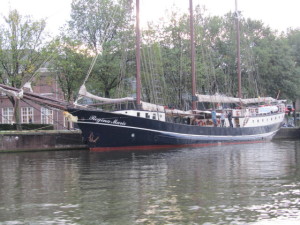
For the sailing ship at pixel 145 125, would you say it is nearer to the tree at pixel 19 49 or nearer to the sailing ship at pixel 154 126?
the sailing ship at pixel 154 126

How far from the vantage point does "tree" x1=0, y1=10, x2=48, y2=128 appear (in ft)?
145

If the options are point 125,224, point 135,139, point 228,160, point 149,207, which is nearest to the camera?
point 125,224

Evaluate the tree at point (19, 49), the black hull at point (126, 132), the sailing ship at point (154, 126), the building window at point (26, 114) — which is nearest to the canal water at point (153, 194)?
the black hull at point (126, 132)

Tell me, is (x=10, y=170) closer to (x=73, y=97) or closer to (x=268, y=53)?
(x=73, y=97)

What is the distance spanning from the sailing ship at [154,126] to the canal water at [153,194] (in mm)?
10579

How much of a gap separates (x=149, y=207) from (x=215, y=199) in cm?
221

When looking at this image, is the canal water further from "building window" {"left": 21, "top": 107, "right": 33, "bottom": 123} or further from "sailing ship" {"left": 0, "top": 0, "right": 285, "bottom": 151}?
"building window" {"left": 21, "top": 107, "right": 33, "bottom": 123}

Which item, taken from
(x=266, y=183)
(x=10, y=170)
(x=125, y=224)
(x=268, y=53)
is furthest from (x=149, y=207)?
(x=268, y=53)

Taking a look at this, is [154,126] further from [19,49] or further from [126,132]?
[19,49]

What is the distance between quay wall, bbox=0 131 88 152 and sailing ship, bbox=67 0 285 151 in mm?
4517

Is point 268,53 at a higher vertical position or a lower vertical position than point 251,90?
higher

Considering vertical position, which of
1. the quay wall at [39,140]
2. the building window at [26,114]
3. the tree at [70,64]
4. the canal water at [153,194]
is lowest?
the canal water at [153,194]

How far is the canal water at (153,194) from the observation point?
1230 cm

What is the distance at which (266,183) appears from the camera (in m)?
17.7
